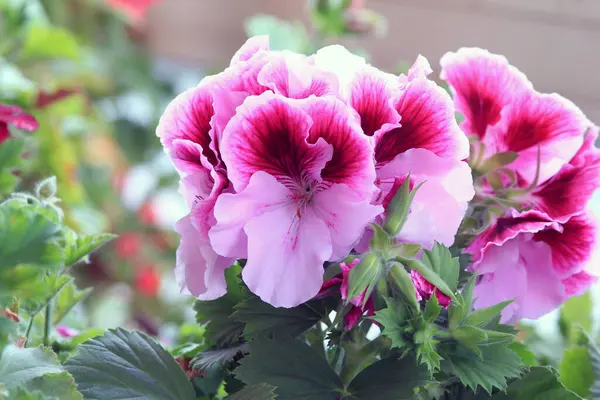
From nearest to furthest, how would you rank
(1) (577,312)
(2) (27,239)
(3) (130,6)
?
(2) (27,239) → (1) (577,312) → (3) (130,6)

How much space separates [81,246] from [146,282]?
92cm

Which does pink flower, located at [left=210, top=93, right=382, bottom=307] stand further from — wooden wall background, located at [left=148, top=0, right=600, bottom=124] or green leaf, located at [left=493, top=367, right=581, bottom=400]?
wooden wall background, located at [left=148, top=0, right=600, bottom=124]

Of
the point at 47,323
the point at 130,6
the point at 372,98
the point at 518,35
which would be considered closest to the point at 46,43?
Answer: the point at 130,6

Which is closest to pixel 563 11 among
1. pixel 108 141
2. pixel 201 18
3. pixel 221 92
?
pixel 201 18

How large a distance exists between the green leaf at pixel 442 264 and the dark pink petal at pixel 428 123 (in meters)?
0.04

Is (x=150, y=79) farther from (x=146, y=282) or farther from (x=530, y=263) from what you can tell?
(x=530, y=263)

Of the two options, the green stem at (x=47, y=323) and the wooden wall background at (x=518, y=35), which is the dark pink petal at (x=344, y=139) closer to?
the green stem at (x=47, y=323)

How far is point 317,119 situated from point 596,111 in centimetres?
107

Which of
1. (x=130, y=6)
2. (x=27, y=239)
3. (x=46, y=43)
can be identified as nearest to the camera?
(x=27, y=239)

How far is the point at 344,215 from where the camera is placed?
297mm

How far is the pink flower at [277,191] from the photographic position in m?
0.29

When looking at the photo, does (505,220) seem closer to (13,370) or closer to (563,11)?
(13,370)

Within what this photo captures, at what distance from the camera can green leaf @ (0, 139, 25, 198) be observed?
384mm

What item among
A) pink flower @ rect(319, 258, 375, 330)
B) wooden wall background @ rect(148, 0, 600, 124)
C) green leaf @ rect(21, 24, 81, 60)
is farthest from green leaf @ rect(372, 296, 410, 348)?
wooden wall background @ rect(148, 0, 600, 124)
